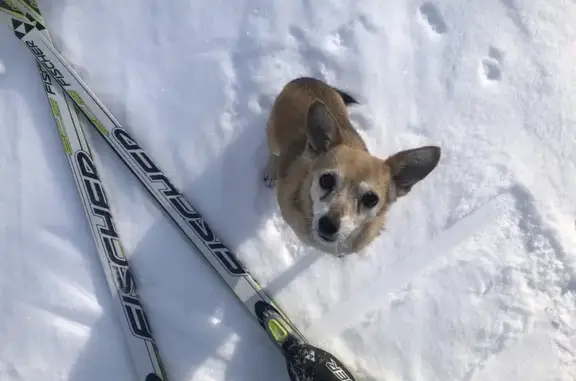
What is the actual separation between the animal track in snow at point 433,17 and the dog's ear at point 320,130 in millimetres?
1540

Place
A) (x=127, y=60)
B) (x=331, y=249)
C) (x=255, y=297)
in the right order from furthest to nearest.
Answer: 1. (x=127, y=60)
2. (x=255, y=297)
3. (x=331, y=249)

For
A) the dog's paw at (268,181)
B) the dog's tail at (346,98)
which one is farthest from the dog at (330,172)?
the dog's paw at (268,181)

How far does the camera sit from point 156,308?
10.4 feet

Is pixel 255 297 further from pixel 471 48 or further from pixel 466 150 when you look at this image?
pixel 471 48

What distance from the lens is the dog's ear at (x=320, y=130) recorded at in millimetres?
2410

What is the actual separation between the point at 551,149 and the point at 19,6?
349 cm

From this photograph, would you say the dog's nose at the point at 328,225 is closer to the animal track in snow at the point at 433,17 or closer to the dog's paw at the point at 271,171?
the dog's paw at the point at 271,171

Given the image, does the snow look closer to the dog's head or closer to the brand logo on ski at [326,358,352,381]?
the brand logo on ski at [326,358,352,381]

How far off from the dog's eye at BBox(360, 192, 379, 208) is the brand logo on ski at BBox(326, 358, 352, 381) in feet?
3.38

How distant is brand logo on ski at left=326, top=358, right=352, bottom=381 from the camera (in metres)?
2.96

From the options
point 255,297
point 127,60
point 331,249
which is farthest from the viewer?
point 127,60

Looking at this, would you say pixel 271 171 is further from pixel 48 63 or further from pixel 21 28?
pixel 21 28

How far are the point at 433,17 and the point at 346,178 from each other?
1784mm

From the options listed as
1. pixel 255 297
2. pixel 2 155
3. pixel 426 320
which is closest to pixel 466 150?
pixel 426 320
